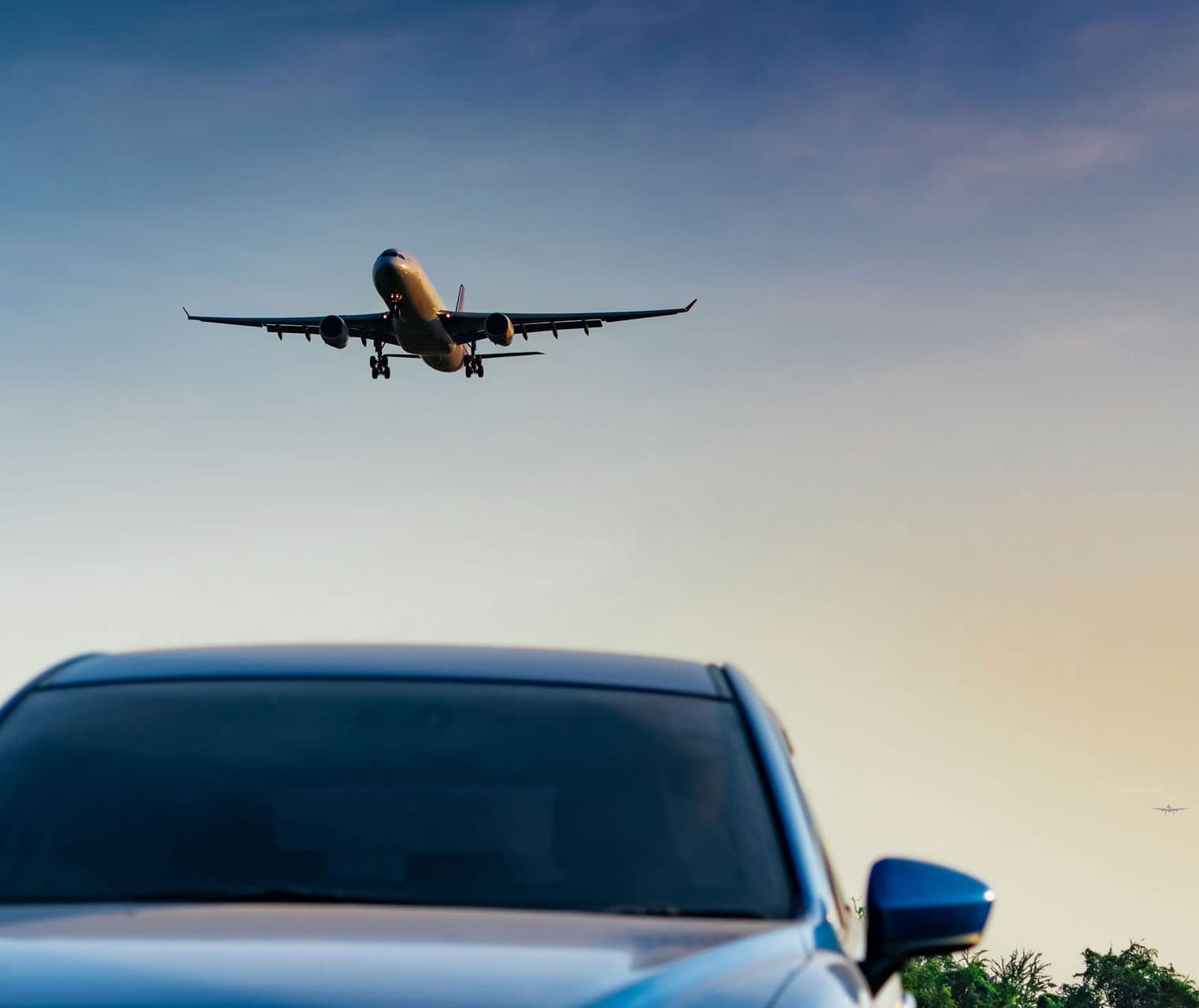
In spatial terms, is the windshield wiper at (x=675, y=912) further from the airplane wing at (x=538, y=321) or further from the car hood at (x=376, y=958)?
the airplane wing at (x=538, y=321)

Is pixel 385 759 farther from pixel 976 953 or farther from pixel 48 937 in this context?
pixel 976 953

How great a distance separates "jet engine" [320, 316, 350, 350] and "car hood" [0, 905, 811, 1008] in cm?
5033

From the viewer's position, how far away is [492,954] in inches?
97.0

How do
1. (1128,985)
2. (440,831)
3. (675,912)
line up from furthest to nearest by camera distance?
(1128,985)
(440,831)
(675,912)

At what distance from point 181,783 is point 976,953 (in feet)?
328

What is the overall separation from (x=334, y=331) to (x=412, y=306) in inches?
101

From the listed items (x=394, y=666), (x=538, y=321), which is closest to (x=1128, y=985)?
(x=538, y=321)

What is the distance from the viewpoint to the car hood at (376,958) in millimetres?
2266

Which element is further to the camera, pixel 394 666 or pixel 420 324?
pixel 420 324

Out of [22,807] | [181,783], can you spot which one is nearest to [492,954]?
[181,783]

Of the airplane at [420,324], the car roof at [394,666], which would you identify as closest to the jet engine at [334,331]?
the airplane at [420,324]

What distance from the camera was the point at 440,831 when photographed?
10.5ft

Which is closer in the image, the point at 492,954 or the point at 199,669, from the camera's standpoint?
the point at 492,954

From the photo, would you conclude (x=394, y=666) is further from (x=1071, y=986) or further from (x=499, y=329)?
(x=1071, y=986)
